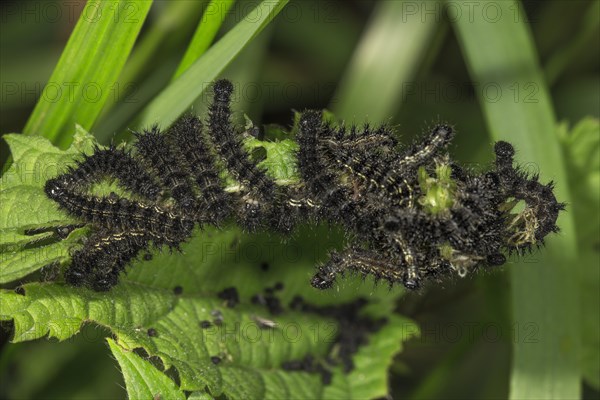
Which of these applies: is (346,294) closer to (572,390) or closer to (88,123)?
(572,390)

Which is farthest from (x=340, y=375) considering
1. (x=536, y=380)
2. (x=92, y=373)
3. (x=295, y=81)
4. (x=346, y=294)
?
(x=295, y=81)

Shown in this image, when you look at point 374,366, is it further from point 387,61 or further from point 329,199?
point 387,61

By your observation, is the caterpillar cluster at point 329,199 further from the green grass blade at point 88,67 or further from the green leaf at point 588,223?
the green leaf at point 588,223

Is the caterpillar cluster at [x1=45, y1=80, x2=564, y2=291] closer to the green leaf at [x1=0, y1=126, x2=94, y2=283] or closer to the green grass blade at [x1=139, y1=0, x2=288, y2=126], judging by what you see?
the green leaf at [x1=0, y1=126, x2=94, y2=283]

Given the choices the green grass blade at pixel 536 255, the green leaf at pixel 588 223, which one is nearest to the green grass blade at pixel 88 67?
the green grass blade at pixel 536 255

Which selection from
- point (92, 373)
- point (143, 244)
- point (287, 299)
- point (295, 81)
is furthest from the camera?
point (295, 81)

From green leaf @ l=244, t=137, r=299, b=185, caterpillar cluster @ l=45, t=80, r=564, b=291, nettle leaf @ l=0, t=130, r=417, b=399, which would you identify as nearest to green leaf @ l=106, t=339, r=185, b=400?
nettle leaf @ l=0, t=130, r=417, b=399

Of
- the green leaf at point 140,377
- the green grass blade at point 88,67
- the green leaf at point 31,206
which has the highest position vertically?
the green grass blade at point 88,67
